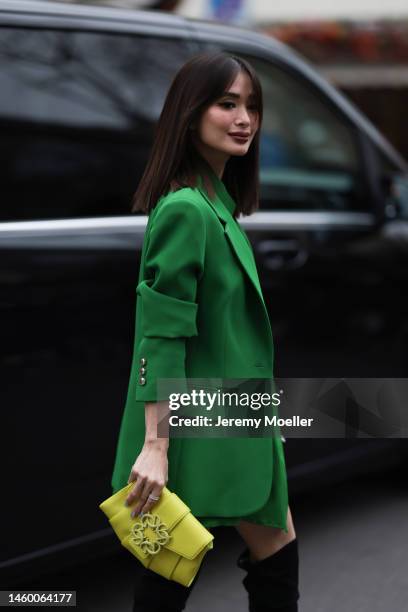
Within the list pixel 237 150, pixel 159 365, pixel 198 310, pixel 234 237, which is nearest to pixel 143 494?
pixel 159 365

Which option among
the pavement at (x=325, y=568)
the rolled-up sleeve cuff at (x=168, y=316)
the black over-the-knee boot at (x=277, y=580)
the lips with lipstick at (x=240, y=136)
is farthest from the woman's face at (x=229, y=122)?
the pavement at (x=325, y=568)

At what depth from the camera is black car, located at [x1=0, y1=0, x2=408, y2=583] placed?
264 centimetres

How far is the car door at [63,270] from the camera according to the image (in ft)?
8.57

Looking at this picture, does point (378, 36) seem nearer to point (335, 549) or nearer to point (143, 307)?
point (335, 549)

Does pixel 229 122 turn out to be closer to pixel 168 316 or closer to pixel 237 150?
pixel 237 150

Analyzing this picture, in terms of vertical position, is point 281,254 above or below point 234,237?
above

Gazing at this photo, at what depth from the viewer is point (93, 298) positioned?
2.76 m

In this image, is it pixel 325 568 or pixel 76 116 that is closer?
pixel 76 116

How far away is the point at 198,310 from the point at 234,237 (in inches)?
6.4

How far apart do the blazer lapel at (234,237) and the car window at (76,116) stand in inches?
28.2

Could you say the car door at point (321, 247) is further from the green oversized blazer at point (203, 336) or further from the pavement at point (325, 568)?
the green oversized blazer at point (203, 336)

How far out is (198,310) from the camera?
2.08 meters

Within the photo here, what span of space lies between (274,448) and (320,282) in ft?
4.27

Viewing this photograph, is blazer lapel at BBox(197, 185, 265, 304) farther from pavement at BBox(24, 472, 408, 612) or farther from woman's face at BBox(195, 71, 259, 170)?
pavement at BBox(24, 472, 408, 612)
